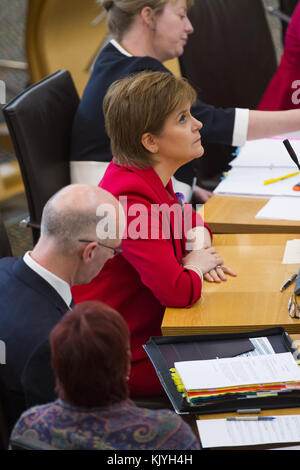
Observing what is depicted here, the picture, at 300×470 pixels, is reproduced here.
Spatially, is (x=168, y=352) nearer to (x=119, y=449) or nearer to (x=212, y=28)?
(x=119, y=449)

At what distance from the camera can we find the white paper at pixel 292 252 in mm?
1884

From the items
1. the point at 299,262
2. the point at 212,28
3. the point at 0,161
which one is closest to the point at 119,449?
the point at 299,262

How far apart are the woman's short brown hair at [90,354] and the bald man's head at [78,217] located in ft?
1.54

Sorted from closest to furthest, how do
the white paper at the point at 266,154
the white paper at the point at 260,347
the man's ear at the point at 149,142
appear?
the white paper at the point at 260,347 → the man's ear at the point at 149,142 → the white paper at the point at 266,154

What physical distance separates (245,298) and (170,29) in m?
1.16

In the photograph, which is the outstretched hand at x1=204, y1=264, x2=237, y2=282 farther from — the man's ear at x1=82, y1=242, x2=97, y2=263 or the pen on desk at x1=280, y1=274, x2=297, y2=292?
the man's ear at x1=82, y1=242, x2=97, y2=263

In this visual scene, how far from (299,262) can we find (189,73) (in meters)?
1.32

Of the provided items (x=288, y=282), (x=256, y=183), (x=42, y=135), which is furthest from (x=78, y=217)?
(x=256, y=183)

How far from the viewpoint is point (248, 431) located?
1.29 metres

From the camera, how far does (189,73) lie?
9.62 feet

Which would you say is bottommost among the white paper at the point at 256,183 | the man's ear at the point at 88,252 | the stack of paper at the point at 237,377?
the white paper at the point at 256,183

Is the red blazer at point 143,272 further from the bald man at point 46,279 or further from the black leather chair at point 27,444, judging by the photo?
the black leather chair at point 27,444

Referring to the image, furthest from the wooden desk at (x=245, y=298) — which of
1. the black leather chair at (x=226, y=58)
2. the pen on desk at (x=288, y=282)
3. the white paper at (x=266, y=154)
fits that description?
the black leather chair at (x=226, y=58)

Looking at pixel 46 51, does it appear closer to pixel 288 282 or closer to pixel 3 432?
pixel 288 282
